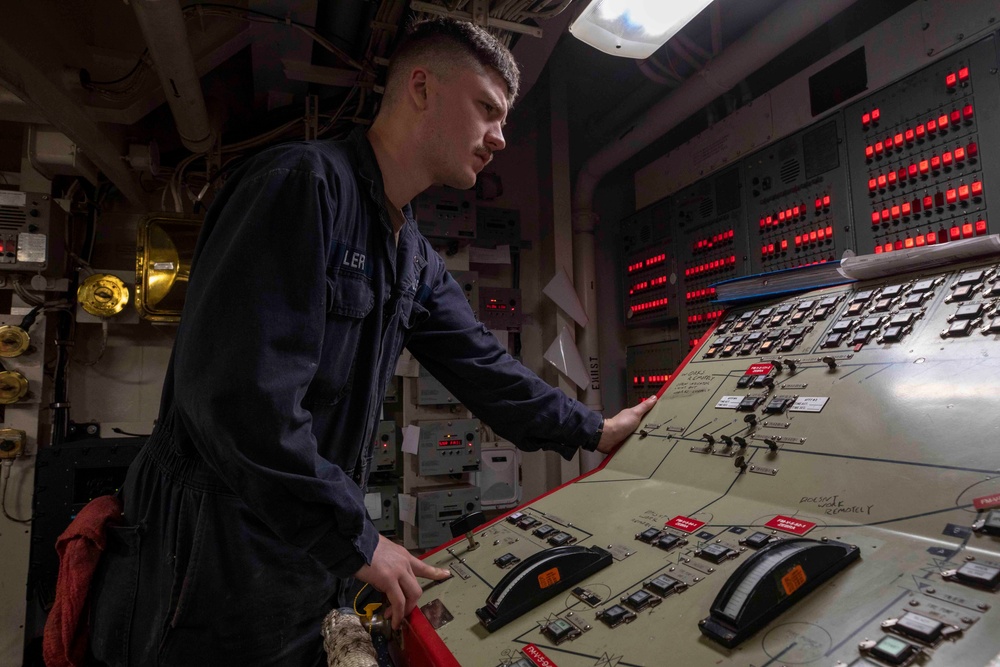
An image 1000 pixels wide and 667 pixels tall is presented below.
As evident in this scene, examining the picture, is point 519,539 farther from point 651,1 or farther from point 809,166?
point 809,166

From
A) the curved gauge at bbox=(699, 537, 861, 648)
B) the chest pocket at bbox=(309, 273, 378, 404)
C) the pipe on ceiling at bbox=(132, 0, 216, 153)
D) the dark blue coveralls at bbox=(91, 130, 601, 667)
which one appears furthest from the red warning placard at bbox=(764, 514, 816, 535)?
the pipe on ceiling at bbox=(132, 0, 216, 153)

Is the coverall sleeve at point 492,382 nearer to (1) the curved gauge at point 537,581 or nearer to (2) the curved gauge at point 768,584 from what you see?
(1) the curved gauge at point 537,581

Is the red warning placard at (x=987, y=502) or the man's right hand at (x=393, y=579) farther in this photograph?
the man's right hand at (x=393, y=579)

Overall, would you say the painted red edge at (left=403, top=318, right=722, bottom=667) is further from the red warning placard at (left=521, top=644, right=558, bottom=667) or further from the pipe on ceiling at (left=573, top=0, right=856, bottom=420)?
the pipe on ceiling at (left=573, top=0, right=856, bottom=420)

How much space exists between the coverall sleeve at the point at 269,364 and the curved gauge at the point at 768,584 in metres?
0.51

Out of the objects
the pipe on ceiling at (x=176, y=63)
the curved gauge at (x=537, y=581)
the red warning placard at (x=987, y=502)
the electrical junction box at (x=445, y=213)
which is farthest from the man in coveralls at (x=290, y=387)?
the electrical junction box at (x=445, y=213)

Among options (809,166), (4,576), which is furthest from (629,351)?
(4,576)

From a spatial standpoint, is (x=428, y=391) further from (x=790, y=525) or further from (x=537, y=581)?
(x=790, y=525)

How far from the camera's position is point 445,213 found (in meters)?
3.53

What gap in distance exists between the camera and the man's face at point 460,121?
1143 millimetres

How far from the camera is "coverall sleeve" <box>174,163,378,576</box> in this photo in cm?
78

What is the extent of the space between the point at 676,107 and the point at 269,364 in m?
3.03

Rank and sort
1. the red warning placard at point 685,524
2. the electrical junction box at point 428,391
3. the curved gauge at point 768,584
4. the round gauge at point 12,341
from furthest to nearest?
1. the electrical junction box at point 428,391
2. the round gauge at point 12,341
3. the red warning placard at point 685,524
4. the curved gauge at point 768,584

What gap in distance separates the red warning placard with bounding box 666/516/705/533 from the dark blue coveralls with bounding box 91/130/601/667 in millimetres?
529
